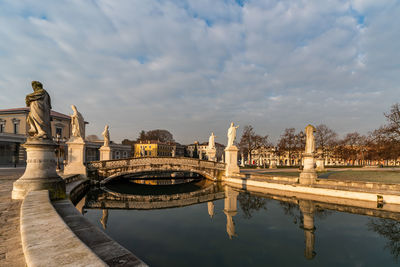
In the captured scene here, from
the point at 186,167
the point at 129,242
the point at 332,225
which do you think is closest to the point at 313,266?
the point at 332,225

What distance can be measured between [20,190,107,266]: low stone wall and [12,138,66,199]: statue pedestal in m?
3.71

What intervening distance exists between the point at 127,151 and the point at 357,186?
57.5m

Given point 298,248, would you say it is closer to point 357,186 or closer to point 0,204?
point 357,186

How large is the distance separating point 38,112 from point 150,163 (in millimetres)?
13632

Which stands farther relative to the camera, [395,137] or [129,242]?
[395,137]

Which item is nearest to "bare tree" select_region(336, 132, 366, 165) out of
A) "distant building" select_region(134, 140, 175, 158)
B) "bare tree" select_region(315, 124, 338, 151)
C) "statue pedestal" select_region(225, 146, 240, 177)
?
"bare tree" select_region(315, 124, 338, 151)

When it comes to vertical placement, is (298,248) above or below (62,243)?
below

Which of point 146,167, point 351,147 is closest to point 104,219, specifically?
point 146,167

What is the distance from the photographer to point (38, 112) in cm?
663

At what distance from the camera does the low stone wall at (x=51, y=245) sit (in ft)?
5.50

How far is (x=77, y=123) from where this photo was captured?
15570 millimetres

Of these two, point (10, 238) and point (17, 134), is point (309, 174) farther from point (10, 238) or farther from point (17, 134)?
point (17, 134)

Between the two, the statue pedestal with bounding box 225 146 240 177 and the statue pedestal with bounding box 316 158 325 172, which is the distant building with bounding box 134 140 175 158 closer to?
the statue pedestal with bounding box 225 146 240 177

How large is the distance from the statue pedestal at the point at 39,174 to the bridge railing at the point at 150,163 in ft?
38.2
